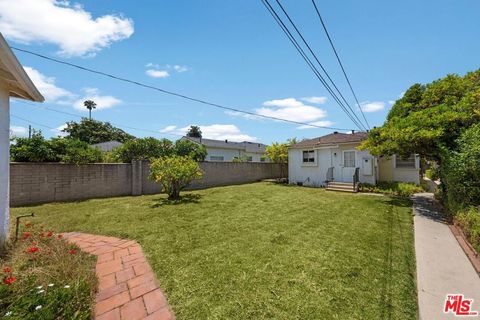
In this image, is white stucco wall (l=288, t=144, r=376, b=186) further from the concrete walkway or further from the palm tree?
the palm tree

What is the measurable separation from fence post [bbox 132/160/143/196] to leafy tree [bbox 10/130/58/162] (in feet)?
10.5

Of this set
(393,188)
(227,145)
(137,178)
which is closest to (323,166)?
(393,188)

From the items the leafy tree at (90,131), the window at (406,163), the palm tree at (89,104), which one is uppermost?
the palm tree at (89,104)

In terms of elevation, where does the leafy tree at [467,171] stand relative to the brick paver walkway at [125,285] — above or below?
above

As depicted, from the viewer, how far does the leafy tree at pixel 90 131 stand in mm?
34406

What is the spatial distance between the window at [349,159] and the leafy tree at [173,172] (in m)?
9.79

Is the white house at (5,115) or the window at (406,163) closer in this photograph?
the white house at (5,115)

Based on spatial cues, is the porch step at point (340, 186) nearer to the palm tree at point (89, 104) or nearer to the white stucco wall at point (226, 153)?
the white stucco wall at point (226, 153)

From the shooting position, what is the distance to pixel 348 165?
1434 cm

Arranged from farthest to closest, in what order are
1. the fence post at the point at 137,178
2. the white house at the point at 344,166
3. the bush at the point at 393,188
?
the white house at the point at 344,166, the bush at the point at 393,188, the fence post at the point at 137,178

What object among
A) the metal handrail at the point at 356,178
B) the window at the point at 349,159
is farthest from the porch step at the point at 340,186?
the window at the point at 349,159

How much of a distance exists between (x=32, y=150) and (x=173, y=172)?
5.51 m

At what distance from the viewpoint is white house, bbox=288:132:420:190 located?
13602 mm

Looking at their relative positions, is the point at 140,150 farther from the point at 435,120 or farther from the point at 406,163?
the point at 406,163
